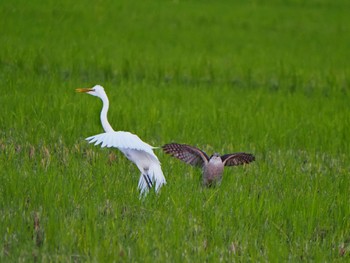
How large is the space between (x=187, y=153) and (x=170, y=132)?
188 cm

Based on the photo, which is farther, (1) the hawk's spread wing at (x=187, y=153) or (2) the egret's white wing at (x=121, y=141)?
(1) the hawk's spread wing at (x=187, y=153)

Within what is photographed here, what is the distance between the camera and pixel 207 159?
217 inches

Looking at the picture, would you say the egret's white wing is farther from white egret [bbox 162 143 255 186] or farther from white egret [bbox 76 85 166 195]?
white egret [bbox 162 143 255 186]

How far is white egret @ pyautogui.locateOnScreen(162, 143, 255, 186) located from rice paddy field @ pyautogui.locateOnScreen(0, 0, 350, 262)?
0.39 ft

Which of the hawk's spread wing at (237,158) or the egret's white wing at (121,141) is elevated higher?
the egret's white wing at (121,141)

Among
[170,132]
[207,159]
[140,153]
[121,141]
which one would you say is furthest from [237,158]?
[170,132]

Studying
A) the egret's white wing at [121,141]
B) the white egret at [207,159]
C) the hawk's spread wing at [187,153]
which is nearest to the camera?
the egret's white wing at [121,141]

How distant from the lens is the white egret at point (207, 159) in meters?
5.43

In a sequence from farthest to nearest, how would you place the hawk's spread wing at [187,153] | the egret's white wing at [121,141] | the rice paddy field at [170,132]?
the hawk's spread wing at [187,153] < the egret's white wing at [121,141] < the rice paddy field at [170,132]

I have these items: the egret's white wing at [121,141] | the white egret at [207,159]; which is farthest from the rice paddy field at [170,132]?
the egret's white wing at [121,141]

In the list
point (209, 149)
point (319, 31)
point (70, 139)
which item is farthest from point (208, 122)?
point (319, 31)

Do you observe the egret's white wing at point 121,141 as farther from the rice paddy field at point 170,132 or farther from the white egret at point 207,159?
the white egret at point 207,159

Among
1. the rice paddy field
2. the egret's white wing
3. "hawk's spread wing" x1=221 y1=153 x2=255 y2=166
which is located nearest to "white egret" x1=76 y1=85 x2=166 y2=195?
the egret's white wing

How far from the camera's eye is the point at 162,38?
13.5m
